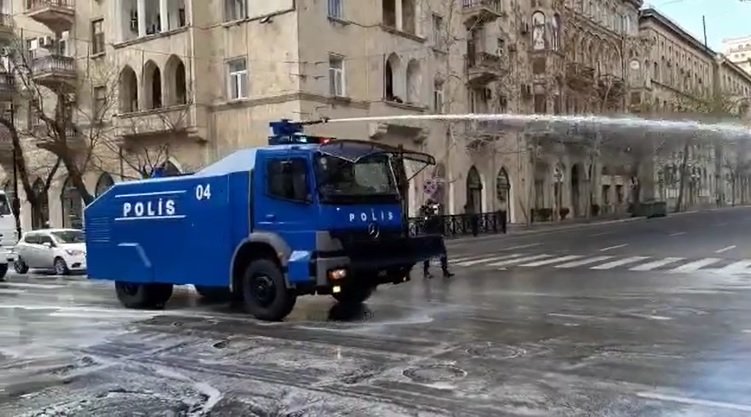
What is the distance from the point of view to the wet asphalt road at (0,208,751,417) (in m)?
7.02

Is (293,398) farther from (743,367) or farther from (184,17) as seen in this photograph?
(184,17)

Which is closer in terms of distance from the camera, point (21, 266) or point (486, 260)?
point (486, 260)

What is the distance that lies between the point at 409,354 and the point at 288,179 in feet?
12.9

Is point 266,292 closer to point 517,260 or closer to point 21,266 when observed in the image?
point 517,260

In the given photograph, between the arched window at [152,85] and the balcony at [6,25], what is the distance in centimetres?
997

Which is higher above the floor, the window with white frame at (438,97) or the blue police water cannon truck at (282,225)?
the window with white frame at (438,97)

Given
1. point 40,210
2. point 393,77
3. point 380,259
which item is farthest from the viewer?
point 40,210

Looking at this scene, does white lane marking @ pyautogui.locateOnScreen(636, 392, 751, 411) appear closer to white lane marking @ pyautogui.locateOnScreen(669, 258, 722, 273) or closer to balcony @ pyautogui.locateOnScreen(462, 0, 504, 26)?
white lane marking @ pyautogui.locateOnScreen(669, 258, 722, 273)

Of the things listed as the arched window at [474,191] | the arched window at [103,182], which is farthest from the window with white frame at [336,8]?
the arched window at [103,182]

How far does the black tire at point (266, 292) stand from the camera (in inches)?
478

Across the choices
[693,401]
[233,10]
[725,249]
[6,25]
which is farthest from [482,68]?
[693,401]

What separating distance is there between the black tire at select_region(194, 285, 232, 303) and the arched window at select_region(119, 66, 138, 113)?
2481 cm

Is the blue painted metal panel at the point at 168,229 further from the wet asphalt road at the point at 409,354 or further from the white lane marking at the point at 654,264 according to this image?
the white lane marking at the point at 654,264

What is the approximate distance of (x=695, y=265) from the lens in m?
20.2
